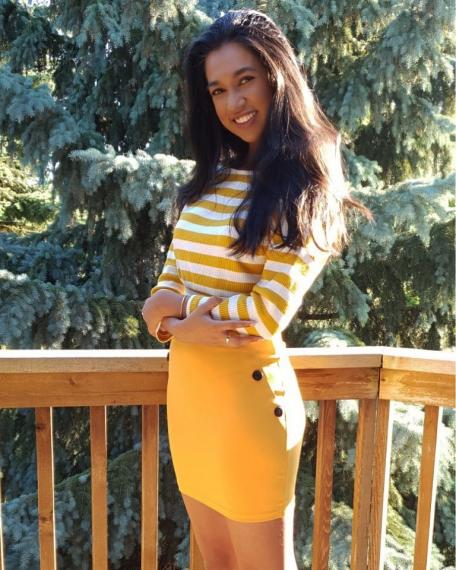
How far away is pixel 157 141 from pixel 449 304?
2242 mm

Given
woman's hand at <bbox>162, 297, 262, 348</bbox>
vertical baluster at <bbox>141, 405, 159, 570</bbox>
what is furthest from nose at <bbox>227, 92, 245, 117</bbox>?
vertical baluster at <bbox>141, 405, 159, 570</bbox>

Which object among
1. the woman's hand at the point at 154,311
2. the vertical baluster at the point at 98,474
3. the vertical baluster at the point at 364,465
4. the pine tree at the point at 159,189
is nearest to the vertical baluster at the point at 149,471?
the vertical baluster at the point at 98,474

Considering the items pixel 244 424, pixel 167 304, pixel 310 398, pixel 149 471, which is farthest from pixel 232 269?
pixel 149 471

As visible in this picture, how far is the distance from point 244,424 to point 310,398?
45 cm

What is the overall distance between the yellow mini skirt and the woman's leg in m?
0.07

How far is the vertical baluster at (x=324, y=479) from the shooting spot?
164 cm

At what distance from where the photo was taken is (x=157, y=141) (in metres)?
3.85

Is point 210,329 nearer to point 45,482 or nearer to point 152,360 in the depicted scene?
point 152,360

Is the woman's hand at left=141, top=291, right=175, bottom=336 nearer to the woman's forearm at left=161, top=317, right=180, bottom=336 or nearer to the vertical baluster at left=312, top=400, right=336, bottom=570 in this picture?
the woman's forearm at left=161, top=317, right=180, bottom=336

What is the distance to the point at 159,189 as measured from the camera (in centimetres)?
314

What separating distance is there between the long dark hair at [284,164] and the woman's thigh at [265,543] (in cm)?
60

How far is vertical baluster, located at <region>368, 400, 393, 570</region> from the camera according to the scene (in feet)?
5.38

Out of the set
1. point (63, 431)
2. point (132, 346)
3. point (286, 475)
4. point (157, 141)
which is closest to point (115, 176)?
point (157, 141)

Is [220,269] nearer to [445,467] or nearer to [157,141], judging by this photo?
[445,467]
